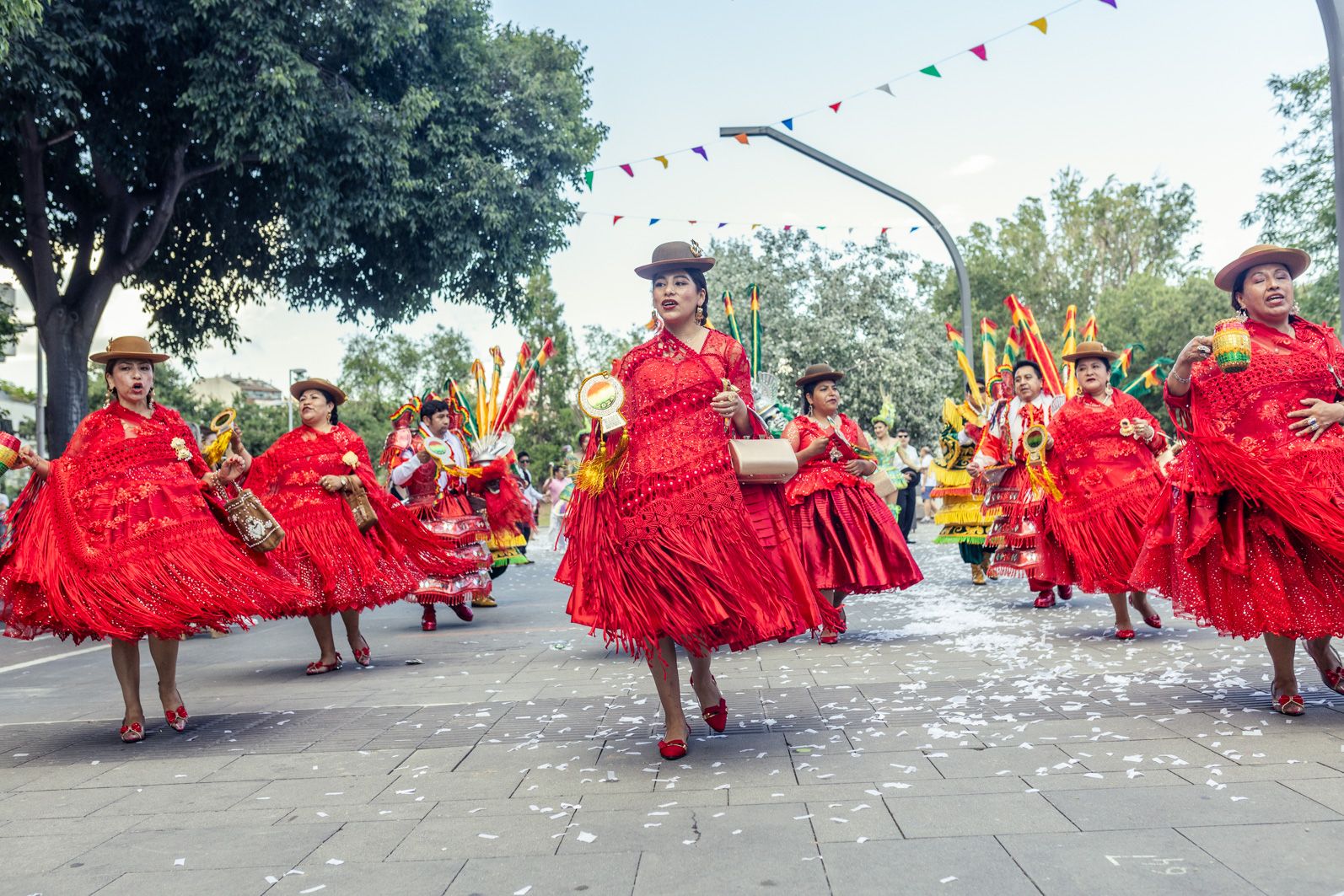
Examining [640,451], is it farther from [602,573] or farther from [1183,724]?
[1183,724]

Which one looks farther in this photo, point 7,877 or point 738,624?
point 738,624

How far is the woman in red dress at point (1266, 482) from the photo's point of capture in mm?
4773

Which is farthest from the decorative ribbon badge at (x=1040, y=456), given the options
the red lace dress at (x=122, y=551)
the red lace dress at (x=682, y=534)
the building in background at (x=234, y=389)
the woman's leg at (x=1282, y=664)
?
the building in background at (x=234, y=389)

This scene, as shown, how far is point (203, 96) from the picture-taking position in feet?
43.5

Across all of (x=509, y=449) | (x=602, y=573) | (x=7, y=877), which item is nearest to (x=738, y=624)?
(x=602, y=573)

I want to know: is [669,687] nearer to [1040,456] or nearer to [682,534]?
[682,534]

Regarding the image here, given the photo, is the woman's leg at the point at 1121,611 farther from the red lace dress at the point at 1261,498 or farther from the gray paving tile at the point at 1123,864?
the gray paving tile at the point at 1123,864

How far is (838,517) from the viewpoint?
7887 millimetres

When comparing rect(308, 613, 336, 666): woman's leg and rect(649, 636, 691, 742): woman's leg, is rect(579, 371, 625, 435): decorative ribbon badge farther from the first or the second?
rect(308, 613, 336, 666): woman's leg

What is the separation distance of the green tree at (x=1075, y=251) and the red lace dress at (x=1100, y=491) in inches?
1597

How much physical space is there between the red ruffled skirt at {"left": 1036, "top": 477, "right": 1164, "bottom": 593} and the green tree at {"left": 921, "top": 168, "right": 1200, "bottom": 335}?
134 feet

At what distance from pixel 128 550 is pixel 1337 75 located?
23.2 feet

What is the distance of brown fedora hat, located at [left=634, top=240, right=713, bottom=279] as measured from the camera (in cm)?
491

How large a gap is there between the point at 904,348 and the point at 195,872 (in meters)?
28.8
